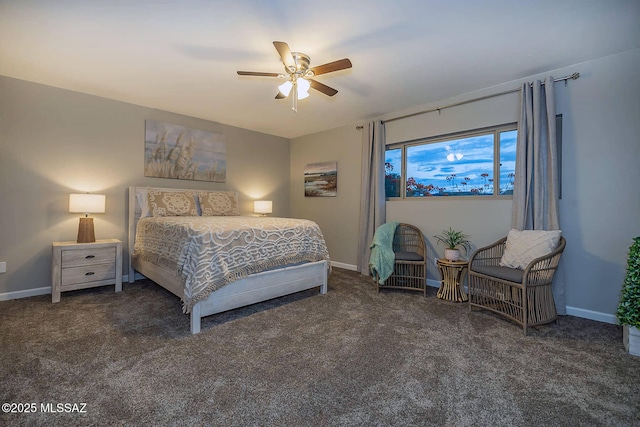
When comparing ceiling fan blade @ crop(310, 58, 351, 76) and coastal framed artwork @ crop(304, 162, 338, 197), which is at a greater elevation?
ceiling fan blade @ crop(310, 58, 351, 76)

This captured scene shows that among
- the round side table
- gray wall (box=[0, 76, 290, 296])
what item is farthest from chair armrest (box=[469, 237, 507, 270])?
gray wall (box=[0, 76, 290, 296])

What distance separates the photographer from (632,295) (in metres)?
2.04

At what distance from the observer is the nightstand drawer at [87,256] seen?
3.13 m

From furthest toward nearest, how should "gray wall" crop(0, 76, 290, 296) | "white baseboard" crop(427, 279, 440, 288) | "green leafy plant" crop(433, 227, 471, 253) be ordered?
"white baseboard" crop(427, 279, 440, 288)
"green leafy plant" crop(433, 227, 471, 253)
"gray wall" crop(0, 76, 290, 296)

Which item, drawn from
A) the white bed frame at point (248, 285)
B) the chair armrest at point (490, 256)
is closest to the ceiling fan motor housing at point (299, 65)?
the white bed frame at point (248, 285)

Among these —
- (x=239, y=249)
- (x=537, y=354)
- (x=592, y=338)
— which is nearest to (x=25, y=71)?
(x=239, y=249)

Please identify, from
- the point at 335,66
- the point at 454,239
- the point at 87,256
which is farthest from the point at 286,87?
the point at 87,256

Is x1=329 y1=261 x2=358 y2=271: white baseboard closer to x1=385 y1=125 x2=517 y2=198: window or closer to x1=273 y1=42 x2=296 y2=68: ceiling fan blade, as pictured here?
x1=385 y1=125 x2=517 y2=198: window

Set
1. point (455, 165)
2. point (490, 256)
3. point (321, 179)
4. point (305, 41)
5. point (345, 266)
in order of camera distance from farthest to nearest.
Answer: point (321, 179) → point (345, 266) → point (455, 165) → point (490, 256) → point (305, 41)

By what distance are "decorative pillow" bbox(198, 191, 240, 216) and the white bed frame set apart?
3.73 feet

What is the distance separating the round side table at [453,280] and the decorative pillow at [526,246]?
459 mm

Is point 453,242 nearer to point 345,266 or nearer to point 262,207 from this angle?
point 345,266

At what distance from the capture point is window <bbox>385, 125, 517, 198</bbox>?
3393mm

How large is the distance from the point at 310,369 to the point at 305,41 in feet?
8.46
